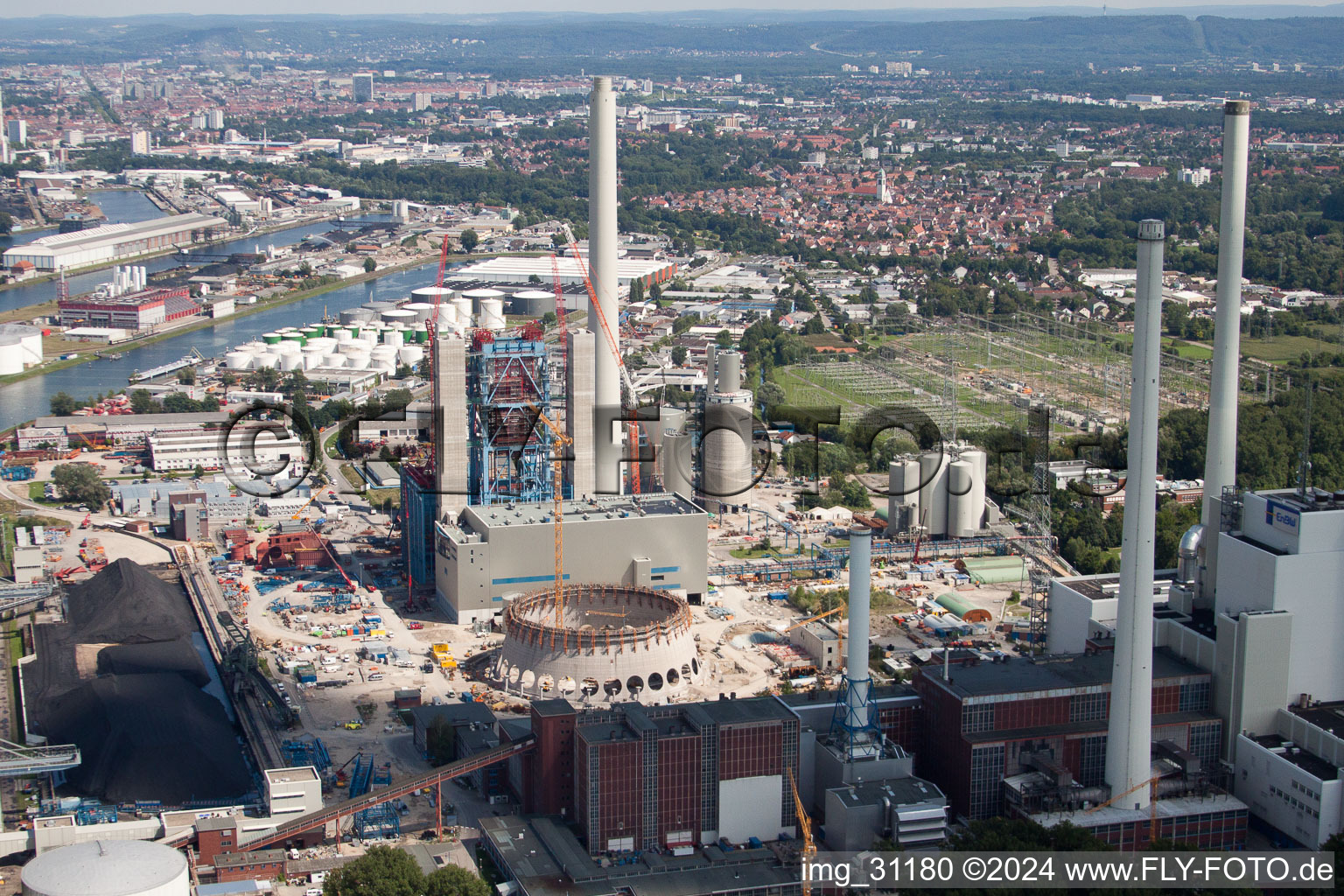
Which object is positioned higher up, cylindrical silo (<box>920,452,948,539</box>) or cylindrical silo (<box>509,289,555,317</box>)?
cylindrical silo (<box>509,289,555,317</box>)

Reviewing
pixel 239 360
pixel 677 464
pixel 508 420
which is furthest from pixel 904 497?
pixel 239 360

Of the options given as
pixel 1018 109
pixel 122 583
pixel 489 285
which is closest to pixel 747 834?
pixel 122 583

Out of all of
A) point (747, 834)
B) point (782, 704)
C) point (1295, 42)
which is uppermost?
point (1295, 42)

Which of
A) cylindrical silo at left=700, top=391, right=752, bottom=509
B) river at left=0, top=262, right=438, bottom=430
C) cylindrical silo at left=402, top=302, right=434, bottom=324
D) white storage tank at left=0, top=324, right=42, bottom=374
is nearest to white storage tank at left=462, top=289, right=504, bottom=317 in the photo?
cylindrical silo at left=402, top=302, right=434, bottom=324

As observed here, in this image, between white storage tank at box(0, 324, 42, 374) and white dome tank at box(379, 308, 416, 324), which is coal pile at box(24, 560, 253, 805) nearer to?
white storage tank at box(0, 324, 42, 374)

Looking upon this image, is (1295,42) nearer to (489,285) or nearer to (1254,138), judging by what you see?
(1254,138)
